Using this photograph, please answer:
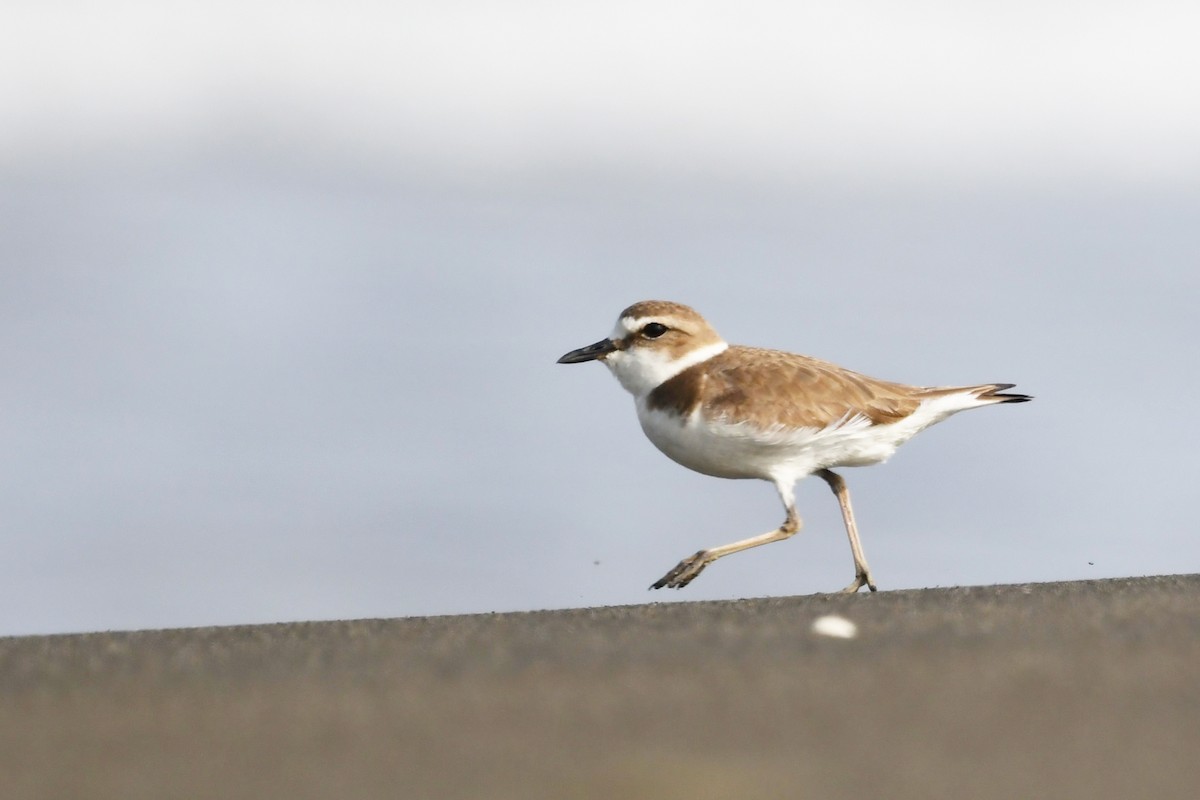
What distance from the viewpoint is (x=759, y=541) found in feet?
26.3

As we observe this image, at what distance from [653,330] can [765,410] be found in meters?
1.22

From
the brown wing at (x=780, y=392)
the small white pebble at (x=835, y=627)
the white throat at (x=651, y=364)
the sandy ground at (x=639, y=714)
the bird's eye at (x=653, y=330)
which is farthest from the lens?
the bird's eye at (x=653, y=330)

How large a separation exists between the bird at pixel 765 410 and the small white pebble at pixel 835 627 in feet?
9.78

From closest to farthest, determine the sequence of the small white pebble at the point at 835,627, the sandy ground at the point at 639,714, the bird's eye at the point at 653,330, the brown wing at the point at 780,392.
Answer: the sandy ground at the point at 639,714 < the small white pebble at the point at 835,627 < the brown wing at the point at 780,392 < the bird's eye at the point at 653,330

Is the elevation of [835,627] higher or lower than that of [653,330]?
lower

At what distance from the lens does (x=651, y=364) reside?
28.5 ft

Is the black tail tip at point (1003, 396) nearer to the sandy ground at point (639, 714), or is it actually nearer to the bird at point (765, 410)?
the bird at point (765, 410)

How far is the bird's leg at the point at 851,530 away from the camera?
8086 mm

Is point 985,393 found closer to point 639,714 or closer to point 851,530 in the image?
point 851,530

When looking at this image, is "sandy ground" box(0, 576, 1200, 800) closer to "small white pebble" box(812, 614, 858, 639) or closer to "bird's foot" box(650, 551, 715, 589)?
"small white pebble" box(812, 614, 858, 639)

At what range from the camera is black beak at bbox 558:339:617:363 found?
351 inches

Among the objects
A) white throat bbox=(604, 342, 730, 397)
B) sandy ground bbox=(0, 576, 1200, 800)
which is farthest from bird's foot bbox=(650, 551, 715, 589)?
sandy ground bbox=(0, 576, 1200, 800)

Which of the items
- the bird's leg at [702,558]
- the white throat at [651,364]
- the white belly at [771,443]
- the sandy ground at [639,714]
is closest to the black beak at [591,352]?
the white throat at [651,364]

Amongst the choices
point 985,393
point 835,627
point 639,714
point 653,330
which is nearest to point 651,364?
point 653,330
